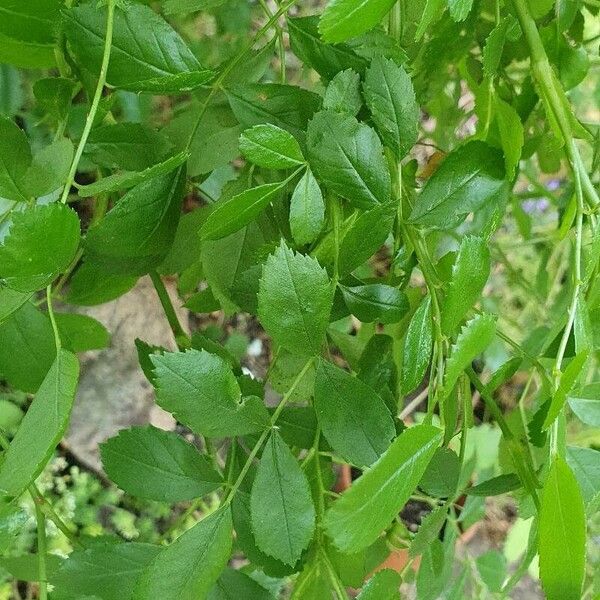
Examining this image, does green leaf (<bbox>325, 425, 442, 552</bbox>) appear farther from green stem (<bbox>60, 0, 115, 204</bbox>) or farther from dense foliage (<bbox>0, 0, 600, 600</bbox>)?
green stem (<bbox>60, 0, 115, 204</bbox>)

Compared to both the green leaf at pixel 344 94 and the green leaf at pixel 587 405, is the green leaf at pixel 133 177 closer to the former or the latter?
the green leaf at pixel 344 94

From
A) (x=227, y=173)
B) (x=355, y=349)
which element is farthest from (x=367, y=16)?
(x=227, y=173)

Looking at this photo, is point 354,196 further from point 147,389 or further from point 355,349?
point 147,389

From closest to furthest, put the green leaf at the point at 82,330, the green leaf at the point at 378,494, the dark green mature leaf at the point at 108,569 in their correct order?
the green leaf at the point at 378,494
the dark green mature leaf at the point at 108,569
the green leaf at the point at 82,330

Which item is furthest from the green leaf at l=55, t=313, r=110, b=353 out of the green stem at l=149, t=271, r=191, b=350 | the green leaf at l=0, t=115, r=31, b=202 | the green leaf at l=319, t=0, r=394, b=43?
the green leaf at l=319, t=0, r=394, b=43

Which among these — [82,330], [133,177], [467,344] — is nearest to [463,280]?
[467,344]

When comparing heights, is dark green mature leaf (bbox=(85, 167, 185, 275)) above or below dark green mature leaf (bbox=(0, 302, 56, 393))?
above

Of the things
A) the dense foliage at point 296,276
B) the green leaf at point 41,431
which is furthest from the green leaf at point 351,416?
the green leaf at point 41,431

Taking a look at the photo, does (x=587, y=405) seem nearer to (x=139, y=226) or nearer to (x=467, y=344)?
(x=467, y=344)
